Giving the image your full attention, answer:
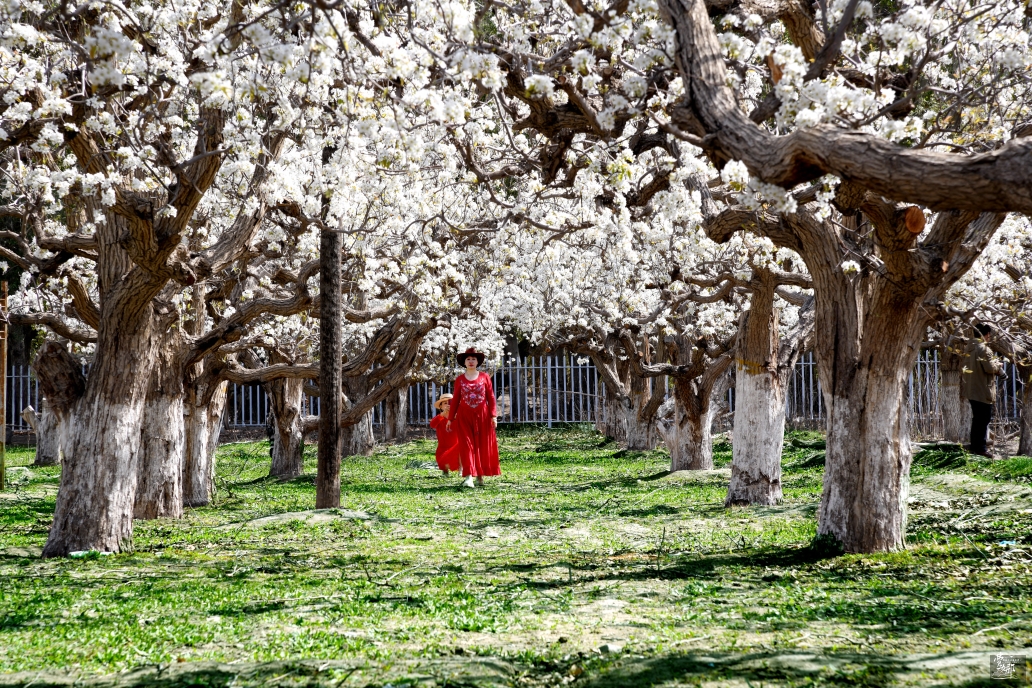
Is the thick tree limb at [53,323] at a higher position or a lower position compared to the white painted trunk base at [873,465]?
higher

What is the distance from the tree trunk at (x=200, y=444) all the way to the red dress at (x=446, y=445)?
3934mm

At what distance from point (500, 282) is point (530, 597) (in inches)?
311

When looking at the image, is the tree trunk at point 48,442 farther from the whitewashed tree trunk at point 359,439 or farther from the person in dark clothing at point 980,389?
the person in dark clothing at point 980,389

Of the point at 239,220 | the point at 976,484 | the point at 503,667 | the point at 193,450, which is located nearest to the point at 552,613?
the point at 503,667

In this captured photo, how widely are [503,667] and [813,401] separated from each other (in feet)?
76.6

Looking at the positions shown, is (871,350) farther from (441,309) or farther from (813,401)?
(813,401)

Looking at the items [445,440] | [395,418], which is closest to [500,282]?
[445,440]

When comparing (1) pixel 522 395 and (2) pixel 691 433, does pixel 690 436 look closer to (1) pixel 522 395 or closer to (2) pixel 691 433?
(2) pixel 691 433

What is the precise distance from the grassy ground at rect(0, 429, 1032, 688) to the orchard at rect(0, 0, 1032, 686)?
5cm

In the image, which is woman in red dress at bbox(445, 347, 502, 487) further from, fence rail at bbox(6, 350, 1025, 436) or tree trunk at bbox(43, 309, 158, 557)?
fence rail at bbox(6, 350, 1025, 436)

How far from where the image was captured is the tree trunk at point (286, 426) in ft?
55.7

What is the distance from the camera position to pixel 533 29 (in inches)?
311

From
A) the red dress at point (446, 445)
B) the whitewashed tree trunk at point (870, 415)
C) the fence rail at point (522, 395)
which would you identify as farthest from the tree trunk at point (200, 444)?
the fence rail at point (522, 395)

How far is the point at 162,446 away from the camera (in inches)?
450
